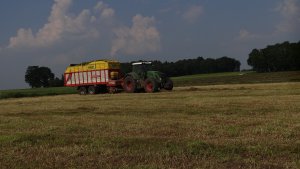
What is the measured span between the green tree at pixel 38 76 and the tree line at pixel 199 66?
21265mm

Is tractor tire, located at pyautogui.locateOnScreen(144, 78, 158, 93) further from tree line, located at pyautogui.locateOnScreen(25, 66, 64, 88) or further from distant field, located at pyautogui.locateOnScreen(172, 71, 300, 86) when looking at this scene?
tree line, located at pyautogui.locateOnScreen(25, 66, 64, 88)

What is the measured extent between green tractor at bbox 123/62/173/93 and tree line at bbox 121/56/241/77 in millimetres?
48851

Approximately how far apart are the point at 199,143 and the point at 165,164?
1310 millimetres

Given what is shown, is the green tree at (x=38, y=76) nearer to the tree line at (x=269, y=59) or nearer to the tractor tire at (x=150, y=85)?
the tree line at (x=269, y=59)

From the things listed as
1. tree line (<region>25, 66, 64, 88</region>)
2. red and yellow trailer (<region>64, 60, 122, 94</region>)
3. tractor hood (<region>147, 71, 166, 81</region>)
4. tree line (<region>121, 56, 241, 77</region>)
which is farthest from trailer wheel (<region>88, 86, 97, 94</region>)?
tree line (<region>25, 66, 64, 88</region>)

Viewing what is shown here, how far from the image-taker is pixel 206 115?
13.4 m

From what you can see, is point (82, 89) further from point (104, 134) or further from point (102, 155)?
point (102, 155)

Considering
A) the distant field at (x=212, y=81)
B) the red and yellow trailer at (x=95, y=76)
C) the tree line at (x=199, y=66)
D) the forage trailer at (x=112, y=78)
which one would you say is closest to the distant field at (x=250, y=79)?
the distant field at (x=212, y=81)

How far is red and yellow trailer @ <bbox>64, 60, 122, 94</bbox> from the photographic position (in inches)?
1323

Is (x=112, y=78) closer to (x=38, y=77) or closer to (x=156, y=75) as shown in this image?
(x=156, y=75)

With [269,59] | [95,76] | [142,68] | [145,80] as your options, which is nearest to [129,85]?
[142,68]

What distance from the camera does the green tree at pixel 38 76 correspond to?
88188 millimetres

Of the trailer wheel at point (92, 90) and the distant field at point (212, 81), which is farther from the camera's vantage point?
the distant field at point (212, 81)

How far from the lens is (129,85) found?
3133 cm
